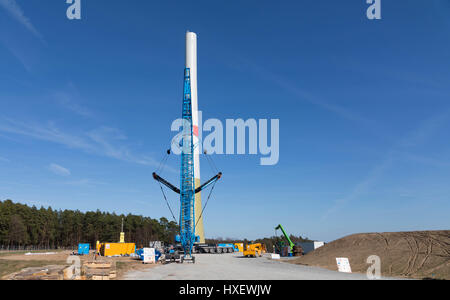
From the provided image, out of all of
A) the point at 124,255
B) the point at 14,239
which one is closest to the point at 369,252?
the point at 124,255

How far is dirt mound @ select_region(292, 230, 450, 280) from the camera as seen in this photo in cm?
2594

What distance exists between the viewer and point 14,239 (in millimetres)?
95875

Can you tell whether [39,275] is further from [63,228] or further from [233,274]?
[63,228]

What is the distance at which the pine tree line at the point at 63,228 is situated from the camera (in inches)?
3807

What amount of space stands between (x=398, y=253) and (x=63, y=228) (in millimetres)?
121465

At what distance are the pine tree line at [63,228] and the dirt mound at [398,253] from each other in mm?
93602

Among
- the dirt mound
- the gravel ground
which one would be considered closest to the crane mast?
the dirt mound

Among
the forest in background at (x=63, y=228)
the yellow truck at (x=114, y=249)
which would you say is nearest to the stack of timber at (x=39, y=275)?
the yellow truck at (x=114, y=249)

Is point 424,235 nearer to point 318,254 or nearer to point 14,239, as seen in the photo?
point 318,254

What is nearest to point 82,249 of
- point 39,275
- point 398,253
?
point 39,275

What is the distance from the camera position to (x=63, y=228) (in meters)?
121

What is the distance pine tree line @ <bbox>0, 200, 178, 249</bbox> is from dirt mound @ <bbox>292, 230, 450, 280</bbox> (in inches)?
3685

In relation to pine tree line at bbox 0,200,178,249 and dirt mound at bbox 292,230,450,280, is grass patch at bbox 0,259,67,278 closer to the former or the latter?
dirt mound at bbox 292,230,450,280
